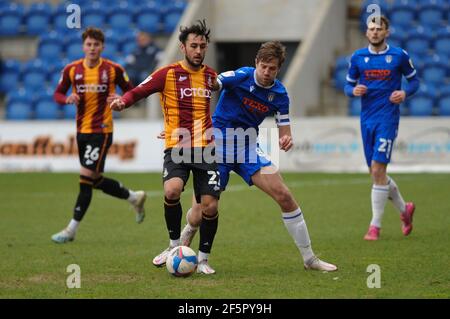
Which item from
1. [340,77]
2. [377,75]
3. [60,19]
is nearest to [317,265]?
[377,75]

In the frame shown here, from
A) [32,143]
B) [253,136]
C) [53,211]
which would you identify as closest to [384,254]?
[253,136]

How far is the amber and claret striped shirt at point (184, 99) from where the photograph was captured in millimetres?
7758

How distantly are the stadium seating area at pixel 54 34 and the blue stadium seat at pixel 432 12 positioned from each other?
615cm

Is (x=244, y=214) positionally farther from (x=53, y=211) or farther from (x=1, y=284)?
(x=1, y=284)

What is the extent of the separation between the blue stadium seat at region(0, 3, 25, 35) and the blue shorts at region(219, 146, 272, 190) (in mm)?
18016

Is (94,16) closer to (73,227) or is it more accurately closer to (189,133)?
(73,227)

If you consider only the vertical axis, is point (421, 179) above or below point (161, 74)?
below

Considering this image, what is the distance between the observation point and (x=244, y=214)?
1212 centimetres

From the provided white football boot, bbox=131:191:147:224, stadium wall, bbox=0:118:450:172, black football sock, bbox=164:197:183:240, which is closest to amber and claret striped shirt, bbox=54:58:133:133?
white football boot, bbox=131:191:147:224

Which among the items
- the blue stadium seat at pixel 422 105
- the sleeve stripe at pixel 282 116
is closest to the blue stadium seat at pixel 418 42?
the blue stadium seat at pixel 422 105

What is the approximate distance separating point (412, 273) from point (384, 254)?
1.16 m

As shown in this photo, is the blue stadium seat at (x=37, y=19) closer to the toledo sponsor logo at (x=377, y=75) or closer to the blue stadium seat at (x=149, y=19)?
the blue stadium seat at (x=149, y=19)

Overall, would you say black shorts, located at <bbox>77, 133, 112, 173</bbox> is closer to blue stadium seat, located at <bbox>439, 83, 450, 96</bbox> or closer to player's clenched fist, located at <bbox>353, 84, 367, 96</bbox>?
player's clenched fist, located at <bbox>353, 84, 367, 96</bbox>

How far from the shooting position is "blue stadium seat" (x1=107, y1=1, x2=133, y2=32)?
24.2 metres
